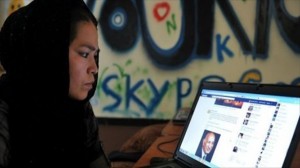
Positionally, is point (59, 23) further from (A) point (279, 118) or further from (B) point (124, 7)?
(B) point (124, 7)

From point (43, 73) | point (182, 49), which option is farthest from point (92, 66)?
point (182, 49)

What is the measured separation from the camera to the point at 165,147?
1.47m

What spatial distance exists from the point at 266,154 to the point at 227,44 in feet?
4.78

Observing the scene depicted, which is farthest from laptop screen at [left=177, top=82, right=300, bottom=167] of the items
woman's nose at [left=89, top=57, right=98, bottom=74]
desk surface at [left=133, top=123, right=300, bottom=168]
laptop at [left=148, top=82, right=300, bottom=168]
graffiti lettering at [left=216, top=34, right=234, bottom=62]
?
graffiti lettering at [left=216, top=34, right=234, bottom=62]

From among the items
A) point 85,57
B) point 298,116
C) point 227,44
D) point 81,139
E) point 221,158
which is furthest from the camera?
point 227,44

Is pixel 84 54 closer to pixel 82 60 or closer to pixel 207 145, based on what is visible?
pixel 82 60

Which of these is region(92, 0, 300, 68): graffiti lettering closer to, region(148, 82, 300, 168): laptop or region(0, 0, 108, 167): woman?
region(148, 82, 300, 168): laptop

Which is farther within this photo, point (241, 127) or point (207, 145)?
point (207, 145)

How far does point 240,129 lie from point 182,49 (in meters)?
1.37

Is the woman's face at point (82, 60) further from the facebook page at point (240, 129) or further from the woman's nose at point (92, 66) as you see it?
the facebook page at point (240, 129)

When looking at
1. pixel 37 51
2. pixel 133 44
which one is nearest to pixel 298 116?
pixel 37 51

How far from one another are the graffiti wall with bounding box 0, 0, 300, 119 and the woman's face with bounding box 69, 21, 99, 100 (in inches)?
48.8

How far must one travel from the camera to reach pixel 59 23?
0.94m

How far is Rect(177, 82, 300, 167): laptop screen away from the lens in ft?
2.48
